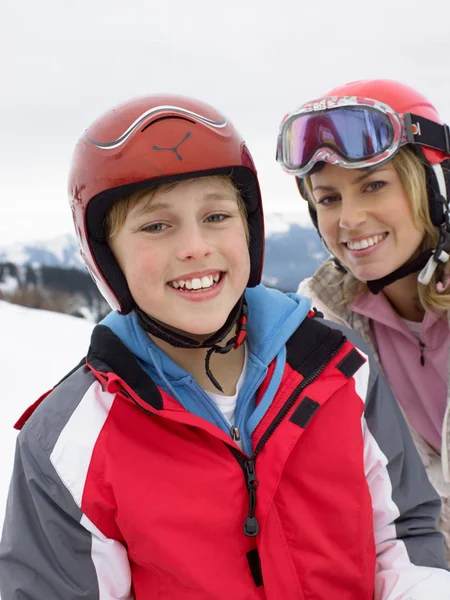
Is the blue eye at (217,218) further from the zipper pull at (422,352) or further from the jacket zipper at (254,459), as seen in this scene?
the zipper pull at (422,352)

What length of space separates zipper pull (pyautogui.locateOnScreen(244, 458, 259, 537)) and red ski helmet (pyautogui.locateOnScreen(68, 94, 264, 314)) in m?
0.68

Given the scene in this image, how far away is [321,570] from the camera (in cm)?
165

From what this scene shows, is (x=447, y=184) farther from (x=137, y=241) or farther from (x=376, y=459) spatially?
(x=137, y=241)

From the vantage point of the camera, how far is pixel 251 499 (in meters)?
1.59

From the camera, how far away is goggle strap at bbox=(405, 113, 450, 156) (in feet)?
7.89

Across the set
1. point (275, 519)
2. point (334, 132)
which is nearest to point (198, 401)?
point (275, 519)

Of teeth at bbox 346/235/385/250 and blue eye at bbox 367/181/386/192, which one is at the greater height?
blue eye at bbox 367/181/386/192

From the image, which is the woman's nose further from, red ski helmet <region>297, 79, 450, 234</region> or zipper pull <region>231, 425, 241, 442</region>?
zipper pull <region>231, 425, 241, 442</region>

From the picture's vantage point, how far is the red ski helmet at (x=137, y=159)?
167 centimetres

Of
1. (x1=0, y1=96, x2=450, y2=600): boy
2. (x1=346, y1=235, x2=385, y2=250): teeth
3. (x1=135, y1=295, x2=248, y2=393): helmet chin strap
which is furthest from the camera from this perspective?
(x1=346, y1=235, x2=385, y2=250): teeth

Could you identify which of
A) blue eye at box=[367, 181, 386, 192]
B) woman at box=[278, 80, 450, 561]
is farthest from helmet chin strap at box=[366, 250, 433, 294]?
blue eye at box=[367, 181, 386, 192]

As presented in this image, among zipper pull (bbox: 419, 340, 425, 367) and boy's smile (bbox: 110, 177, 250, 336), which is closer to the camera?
boy's smile (bbox: 110, 177, 250, 336)

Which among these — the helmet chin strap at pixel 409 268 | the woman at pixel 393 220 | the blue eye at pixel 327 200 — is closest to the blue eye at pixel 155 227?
the woman at pixel 393 220

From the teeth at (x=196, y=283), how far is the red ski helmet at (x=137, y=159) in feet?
0.76
